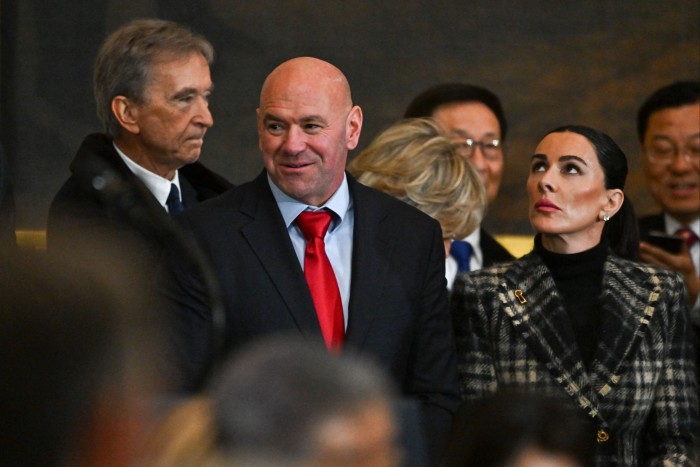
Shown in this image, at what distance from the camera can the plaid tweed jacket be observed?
3.31 m

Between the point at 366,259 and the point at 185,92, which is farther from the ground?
the point at 185,92

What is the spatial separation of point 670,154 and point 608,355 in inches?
68.9

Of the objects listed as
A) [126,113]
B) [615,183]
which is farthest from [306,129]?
[615,183]

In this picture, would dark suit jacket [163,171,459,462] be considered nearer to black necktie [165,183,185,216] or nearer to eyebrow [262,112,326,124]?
eyebrow [262,112,326,124]

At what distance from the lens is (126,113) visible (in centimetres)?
382

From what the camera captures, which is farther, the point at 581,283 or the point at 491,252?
the point at 491,252

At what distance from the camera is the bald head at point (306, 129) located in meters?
3.27

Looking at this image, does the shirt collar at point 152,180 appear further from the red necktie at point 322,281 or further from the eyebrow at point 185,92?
the red necktie at point 322,281

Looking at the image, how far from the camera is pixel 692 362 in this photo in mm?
3441

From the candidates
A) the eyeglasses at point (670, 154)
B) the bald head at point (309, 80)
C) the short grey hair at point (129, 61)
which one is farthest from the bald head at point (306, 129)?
the eyeglasses at point (670, 154)

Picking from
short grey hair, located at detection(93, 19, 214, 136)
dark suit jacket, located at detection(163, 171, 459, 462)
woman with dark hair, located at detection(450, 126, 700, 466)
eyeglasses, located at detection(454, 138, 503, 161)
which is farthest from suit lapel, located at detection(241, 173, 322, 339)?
eyeglasses, located at detection(454, 138, 503, 161)

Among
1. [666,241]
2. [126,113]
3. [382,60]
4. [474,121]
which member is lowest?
[666,241]

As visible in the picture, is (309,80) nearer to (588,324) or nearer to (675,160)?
(588,324)

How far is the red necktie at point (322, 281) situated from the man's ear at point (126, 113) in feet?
2.49
